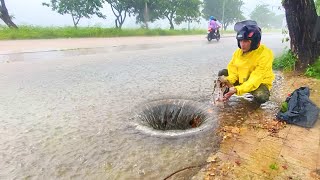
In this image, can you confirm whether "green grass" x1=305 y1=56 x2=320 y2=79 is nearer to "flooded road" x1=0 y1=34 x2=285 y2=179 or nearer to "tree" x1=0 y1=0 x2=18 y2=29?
"flooded road" x1=0 y1=34 x2=285 y2=179

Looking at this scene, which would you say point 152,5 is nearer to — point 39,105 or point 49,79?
point 49,79

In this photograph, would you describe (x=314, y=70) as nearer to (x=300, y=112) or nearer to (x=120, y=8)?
(x=300, y=112)

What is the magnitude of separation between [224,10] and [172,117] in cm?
4549

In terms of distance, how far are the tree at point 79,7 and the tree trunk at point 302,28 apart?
74.6ft

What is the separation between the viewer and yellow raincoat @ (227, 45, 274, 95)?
3803 mm

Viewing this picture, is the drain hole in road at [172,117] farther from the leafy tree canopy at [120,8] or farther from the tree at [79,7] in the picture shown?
the leafy tree canopy at [120,8]

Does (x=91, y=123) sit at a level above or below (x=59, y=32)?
below

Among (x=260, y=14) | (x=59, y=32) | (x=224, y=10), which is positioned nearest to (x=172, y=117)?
(x=59, y=32)

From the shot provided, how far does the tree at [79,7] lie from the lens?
26141 mm

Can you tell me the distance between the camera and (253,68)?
13.2ft

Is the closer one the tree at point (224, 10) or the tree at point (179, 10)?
the tree at point (179, 10)

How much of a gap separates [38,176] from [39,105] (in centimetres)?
220

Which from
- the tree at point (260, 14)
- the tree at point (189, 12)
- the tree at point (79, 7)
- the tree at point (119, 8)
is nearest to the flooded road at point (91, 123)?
the tree at point (79, 7)

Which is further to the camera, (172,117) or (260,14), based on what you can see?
(260,14)
